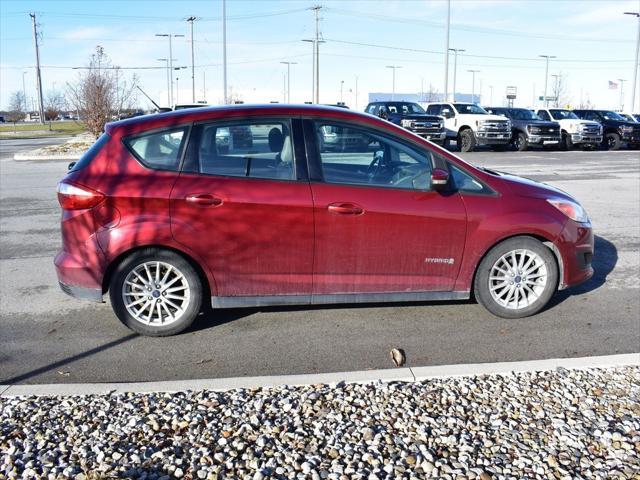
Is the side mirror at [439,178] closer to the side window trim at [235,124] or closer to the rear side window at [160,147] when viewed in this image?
the side window trim at [235,124]

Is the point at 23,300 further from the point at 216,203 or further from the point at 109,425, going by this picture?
the point at 109,425

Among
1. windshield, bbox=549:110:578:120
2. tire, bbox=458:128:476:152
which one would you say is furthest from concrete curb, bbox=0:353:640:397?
windshield, bbox=549:110:578:120

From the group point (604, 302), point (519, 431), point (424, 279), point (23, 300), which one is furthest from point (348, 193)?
point (23, 300)

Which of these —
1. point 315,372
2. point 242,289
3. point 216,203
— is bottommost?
point 315,372

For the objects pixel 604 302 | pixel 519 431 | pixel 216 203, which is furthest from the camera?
pixel 604 302

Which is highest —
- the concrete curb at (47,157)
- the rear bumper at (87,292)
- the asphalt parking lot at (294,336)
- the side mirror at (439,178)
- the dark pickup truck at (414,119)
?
the dark pickup truck at (414,119)

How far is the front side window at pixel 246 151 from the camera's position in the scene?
16.9ft

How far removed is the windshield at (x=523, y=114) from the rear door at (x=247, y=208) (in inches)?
1029

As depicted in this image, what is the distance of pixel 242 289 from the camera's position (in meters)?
5.27

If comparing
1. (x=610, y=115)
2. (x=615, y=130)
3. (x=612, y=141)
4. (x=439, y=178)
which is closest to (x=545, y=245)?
(x=439, y=178)

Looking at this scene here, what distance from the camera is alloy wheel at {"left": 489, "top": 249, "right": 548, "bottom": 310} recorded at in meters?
5.53

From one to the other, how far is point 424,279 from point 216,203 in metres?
1.84

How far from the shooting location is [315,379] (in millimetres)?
4238

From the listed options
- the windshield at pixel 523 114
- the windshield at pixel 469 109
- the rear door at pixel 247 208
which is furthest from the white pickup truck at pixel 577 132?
the rear door at pixel 247 208
